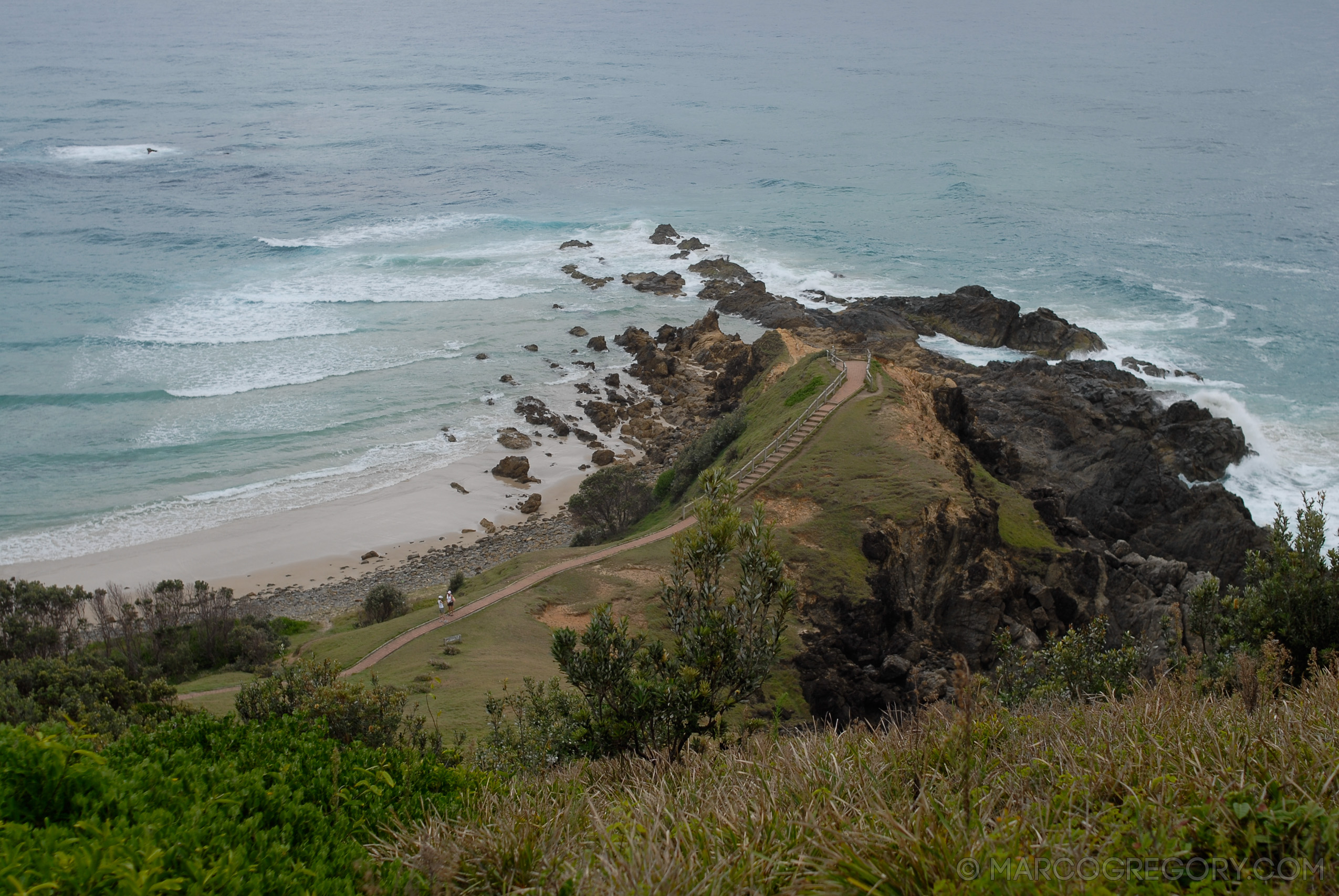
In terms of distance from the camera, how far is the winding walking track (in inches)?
957

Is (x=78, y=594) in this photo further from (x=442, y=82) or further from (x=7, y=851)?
(x=442, y=82)

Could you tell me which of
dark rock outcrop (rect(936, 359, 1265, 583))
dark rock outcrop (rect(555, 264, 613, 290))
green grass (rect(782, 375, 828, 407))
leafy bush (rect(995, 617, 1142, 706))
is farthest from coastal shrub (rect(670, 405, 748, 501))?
dark rock outcrop (rect(555, 264, 613, 290))

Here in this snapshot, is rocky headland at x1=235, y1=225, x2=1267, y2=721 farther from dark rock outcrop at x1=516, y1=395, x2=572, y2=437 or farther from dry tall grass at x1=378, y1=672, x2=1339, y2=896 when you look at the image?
dry tall grass at x1=378, y1=672, x2=1339, y2=896

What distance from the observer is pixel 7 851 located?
4.75 meters

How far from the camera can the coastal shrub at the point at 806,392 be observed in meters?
36.2

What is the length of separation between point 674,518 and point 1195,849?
1013 inches

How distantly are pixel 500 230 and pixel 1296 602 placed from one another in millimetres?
81512

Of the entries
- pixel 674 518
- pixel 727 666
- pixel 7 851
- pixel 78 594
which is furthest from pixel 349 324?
pixel 7 851

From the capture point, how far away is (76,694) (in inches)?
773

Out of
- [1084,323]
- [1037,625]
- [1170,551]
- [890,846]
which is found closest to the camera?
[890,846]

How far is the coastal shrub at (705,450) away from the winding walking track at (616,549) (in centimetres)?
461

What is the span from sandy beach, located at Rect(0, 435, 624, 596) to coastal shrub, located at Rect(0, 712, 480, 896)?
2923 cm

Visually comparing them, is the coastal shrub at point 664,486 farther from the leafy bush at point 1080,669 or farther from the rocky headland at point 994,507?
the leafy bush at point 1080,669

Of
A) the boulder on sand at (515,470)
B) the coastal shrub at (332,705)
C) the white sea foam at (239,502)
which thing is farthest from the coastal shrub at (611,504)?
the coastal shrub at (332,705)
